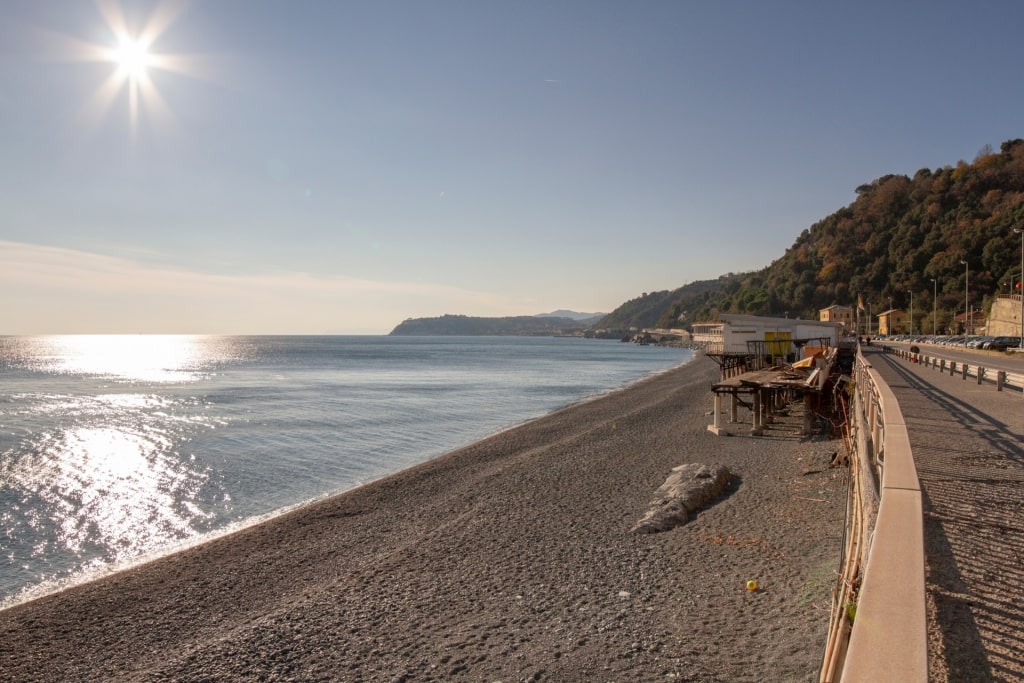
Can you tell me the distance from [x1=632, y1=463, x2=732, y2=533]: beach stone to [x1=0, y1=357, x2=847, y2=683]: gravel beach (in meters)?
0.26

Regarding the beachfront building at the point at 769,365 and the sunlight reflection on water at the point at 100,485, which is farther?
the beachfront building at the point at 769,365

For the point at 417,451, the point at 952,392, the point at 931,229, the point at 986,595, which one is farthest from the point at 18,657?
the point at 931,229

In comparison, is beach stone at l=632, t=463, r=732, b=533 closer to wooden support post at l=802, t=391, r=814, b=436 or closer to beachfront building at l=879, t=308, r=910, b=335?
wooden support post at l=802, t=391, r=814, b=436

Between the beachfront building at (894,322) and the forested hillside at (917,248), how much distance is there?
3069 millimetres

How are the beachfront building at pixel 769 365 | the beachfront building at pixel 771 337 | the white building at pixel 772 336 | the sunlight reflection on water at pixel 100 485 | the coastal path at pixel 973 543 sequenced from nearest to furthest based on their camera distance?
the coastal path at pixel 973 543 < the sunlight reflection on water at pixel 100 485 < the beachfront building at pixel 769 365 < the beachfront building at pixel 771 337 < the white building at pixel 772 336

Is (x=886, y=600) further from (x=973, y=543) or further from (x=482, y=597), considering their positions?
(x=482, y=597)

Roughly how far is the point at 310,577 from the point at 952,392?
2034 cm

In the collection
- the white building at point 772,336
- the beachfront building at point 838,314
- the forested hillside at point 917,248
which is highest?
the forested hillside at point 917,248

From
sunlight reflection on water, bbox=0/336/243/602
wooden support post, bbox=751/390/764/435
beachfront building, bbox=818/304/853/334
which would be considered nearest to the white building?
wooden support post, bbox=751/390/764/435

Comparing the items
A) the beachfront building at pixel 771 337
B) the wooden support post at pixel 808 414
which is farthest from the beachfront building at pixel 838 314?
the wooden support post at pixel 808 414

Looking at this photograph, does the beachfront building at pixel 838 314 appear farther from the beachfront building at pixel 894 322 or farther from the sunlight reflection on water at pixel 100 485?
the sunlight reflection on water at pixel 100 485

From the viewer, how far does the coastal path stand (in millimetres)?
4238

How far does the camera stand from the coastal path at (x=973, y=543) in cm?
424

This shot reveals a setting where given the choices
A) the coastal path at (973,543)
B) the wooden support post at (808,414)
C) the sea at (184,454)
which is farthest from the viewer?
the wooden support post at (808,414)
